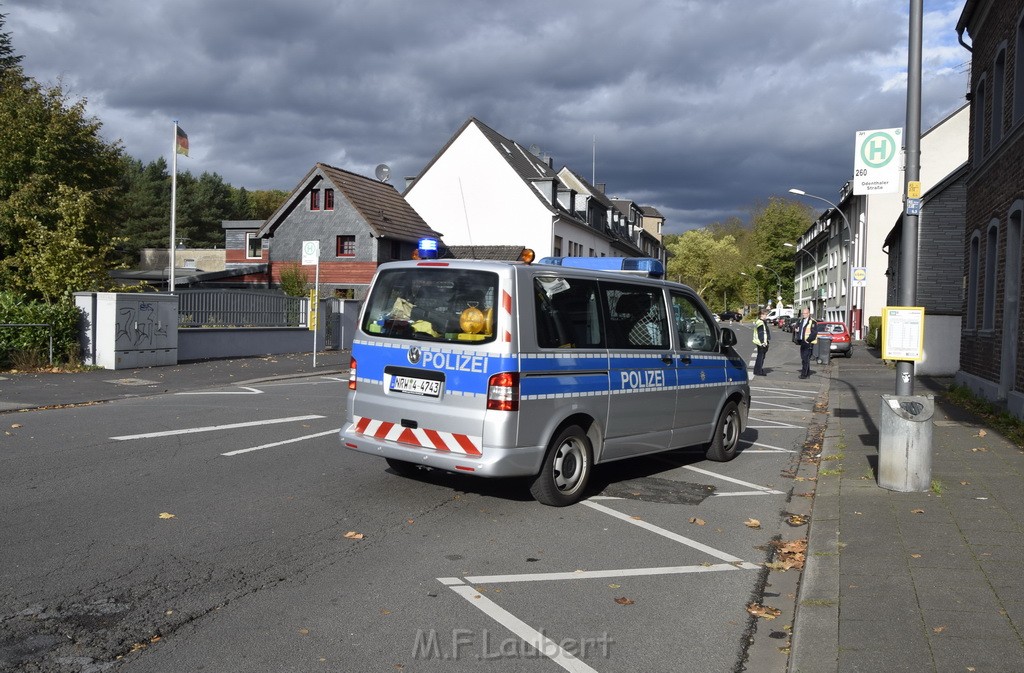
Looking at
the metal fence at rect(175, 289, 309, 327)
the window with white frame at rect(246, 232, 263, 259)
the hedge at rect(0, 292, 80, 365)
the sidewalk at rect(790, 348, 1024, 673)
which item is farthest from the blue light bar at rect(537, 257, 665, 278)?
the window with white frame at rect(246, 232, 263, 259)

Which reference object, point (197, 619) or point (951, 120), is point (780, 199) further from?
point (197, 619)

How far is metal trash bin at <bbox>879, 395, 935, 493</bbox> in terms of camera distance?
24.8 feet

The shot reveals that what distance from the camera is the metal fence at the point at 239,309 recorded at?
21.7 meters

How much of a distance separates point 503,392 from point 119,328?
14272 millimetres

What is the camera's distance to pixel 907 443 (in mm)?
7566

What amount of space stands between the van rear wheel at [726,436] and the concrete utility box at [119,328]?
44.1ft

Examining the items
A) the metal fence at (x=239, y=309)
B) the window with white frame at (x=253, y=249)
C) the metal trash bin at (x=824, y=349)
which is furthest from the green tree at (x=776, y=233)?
the metal fence at (x=239, y=309)

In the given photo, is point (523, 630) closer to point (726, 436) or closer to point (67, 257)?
point (726, 436)

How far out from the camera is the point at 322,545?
5742 mm

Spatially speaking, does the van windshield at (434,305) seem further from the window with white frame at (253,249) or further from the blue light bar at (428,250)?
the window with white frame at (253,249)

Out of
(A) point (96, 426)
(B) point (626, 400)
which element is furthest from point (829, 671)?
(A) point (96, 426)

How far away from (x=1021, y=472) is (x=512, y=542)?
550 cm

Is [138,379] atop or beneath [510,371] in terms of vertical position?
beneath

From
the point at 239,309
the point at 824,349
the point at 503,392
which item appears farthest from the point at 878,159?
the point at 824,349
